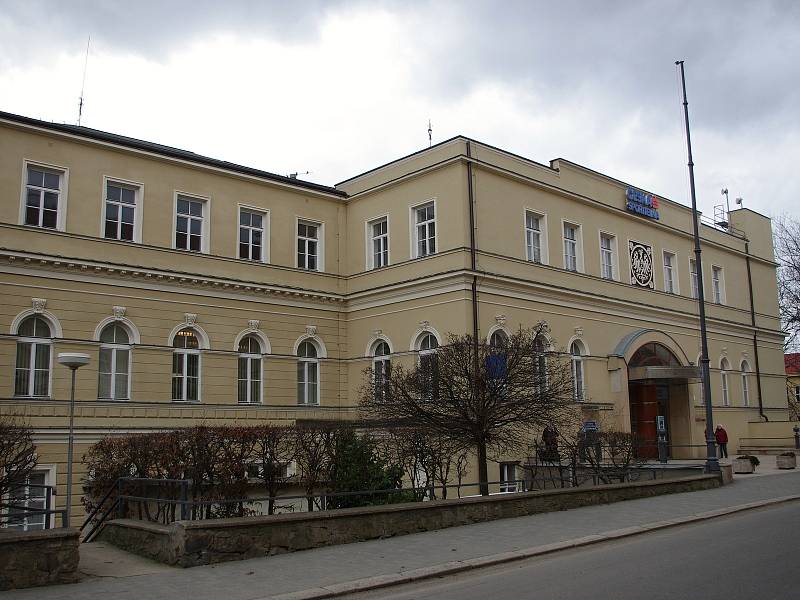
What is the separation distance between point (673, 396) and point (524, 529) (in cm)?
2434

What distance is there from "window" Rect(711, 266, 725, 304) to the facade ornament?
108 ft

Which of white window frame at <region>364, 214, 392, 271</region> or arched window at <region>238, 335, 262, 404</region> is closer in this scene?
arched window at <region>238, 335, 262, 404</region>

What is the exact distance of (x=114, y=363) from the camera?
24766mm

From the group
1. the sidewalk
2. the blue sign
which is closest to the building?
the blue sign

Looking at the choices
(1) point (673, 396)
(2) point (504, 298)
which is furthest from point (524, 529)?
(1) point (673, 396)

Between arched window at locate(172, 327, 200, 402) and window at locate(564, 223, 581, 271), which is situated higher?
window at locate(564, 223, 581, 271)

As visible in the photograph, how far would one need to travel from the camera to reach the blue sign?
3562cm

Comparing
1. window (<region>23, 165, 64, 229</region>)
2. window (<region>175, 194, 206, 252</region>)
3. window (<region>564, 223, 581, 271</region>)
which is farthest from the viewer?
window (<region>564, 223, 581, 271</region>)

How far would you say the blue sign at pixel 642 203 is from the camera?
35625 mm

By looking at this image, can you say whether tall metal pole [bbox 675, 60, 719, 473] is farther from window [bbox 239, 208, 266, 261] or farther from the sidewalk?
window [bbox 239, 208, 266, 261]

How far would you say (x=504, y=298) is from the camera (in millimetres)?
28438

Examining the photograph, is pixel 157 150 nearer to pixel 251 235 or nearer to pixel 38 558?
pixel 251 235

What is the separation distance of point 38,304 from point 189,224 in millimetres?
6035

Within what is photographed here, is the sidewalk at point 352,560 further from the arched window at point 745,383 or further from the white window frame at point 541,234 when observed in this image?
the arched window at point 745,383
